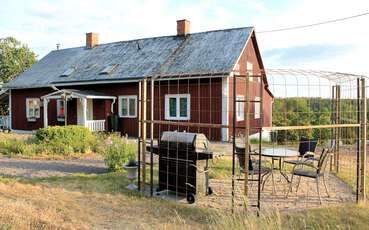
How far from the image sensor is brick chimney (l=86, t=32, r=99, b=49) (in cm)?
2489

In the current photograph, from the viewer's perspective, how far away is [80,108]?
21453mm

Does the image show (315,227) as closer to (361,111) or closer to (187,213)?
(187,213)

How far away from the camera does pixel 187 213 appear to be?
5641 millimetres

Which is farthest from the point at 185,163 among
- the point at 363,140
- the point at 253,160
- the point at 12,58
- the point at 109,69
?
the point at 12,58

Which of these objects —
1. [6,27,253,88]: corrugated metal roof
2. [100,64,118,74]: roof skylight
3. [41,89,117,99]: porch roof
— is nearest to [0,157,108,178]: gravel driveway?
[6,27,253,88]: corrugated metal roof

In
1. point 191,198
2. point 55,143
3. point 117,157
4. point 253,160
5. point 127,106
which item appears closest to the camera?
point 191,198

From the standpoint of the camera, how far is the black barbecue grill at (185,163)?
6277 mm

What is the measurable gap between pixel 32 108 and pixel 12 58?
70.3ft

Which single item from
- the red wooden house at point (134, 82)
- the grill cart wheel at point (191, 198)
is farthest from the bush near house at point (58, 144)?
the grill cart wheel at point (191, 198)

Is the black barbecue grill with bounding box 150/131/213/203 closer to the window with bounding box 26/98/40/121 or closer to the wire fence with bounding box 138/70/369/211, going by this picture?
the wire fence with bounding box 138/70/369/211

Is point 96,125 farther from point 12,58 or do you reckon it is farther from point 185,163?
point 12,58

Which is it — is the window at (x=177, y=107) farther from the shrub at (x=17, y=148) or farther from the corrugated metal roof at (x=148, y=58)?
the shrub at (x=17, y=148)

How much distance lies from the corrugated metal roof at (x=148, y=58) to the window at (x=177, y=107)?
50.8 inches

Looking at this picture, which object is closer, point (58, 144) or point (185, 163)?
point (185, 163)
